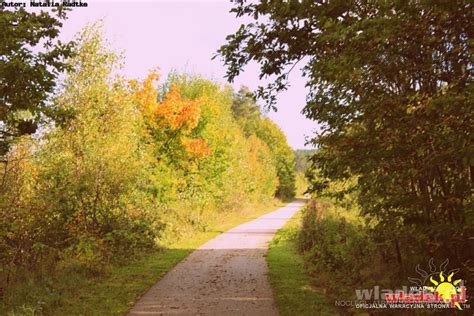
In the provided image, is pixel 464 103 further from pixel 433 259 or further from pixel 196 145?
pixel 196 145

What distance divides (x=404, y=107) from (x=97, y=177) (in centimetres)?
1175

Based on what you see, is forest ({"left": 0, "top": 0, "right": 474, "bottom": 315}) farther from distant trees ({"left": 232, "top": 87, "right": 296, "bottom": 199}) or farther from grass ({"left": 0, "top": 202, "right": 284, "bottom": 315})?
distant trees ({"left": 232, "top": 87, "right": 296, "bottom": 199})

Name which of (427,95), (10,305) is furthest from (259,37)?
(10,305)

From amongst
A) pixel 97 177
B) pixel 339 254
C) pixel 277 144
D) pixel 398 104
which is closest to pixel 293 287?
pixel 339 254

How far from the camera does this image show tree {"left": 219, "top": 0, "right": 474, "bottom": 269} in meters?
5.63

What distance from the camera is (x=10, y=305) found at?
9.49m

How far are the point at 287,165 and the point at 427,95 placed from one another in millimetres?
67956

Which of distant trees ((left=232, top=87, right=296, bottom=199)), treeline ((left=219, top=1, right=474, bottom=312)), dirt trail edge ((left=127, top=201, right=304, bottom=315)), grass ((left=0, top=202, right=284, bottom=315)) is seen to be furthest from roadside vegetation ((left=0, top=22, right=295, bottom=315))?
distant trees ((left=232, top=87, right=296, bottom=199))

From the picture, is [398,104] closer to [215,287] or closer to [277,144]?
[215,287]

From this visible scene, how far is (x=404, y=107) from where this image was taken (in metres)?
5.98

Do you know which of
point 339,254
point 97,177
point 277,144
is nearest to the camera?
point 339,254

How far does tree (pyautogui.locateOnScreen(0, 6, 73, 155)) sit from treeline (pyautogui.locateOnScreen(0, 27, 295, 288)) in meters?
0.56

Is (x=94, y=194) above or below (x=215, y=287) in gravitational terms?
above

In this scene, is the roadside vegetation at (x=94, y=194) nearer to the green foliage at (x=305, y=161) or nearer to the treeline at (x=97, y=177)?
the treeline at (x=97, y=177)
